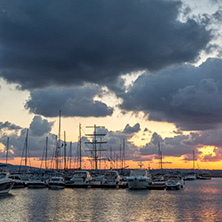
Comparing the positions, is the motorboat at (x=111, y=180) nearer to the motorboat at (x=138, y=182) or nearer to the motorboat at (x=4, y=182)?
the motorboat at (x=138, y=182)

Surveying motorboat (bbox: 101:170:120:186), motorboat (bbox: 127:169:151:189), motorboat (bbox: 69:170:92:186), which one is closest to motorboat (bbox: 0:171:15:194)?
motorboat (bbox: 69:170:92:186)

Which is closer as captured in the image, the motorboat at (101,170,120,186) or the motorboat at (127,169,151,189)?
the motorboat at (127,169,151,189)

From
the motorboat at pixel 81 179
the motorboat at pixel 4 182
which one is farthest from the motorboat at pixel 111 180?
the motorboat at pixel 4 182

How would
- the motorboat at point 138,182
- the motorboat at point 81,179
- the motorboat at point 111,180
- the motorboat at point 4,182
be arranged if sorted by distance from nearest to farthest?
the motorboat at point 4,182, the motorboat at point 138,182, the motorboat at point 111,180, the motorboat at point 81,179

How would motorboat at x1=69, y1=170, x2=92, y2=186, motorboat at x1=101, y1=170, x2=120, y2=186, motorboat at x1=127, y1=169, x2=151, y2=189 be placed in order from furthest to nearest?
motorboat at x1=69, y1=170, x2=92, y2=186 < motorboat at x1=101, y1=170, x2=120, y2=186 < motorboat at x1=127, y1=169, x2=151, y2=189

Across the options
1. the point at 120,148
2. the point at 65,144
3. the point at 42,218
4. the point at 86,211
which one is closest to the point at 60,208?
the point at 86,211

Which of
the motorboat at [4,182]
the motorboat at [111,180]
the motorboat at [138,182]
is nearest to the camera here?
the motorboat at [4,182]

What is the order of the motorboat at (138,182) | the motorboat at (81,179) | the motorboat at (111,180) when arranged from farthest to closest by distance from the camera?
1. the motorboat at (81,179)
2. the motorboat at (111,180)
3. the motorboat at (138,182)

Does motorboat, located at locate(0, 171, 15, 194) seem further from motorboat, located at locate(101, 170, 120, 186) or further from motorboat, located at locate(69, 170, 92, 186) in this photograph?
motorboat, located at locate(101, 170, 120, 186)

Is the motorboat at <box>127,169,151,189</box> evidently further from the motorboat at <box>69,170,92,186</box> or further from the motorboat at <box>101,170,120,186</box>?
the motorboat at <box>69,170,92,186</box>

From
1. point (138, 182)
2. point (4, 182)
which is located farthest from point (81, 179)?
point (4, 182)

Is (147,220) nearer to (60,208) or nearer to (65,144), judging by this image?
(60,208)

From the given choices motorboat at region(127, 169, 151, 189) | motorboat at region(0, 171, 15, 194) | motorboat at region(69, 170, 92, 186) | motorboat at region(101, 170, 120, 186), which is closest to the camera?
motorboat at region(0, 171, 15, 194)

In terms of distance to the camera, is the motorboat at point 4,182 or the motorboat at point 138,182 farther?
the motorboat at point 138,182
